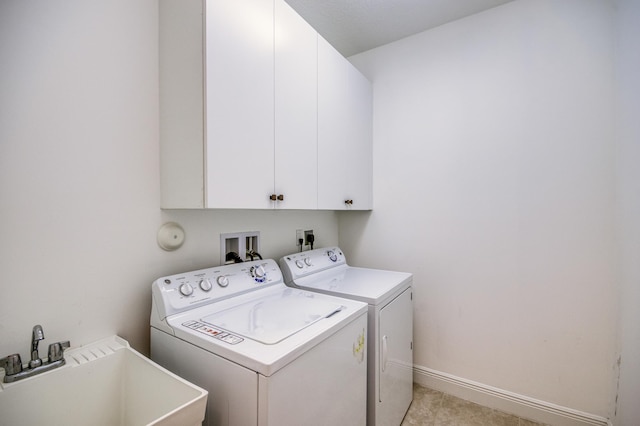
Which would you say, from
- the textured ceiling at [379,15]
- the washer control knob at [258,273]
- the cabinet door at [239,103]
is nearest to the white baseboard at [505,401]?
the washer control knob at [258,273]

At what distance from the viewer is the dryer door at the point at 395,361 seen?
1.43m

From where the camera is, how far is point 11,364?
33.1 inches

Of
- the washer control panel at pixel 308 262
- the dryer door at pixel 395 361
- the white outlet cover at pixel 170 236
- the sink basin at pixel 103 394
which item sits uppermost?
the white outlet cover at pixel 170 236

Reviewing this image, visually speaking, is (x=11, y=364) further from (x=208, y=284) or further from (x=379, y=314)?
(x=379, y=314)

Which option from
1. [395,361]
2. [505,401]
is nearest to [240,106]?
[395,361]

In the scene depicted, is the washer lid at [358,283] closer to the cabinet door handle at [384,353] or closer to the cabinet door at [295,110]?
the cabinet door handle at [384,353]

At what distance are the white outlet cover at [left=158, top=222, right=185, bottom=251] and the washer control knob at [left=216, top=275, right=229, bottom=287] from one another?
0.25 m

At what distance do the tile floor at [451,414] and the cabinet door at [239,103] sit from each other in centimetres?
171

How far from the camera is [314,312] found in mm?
1184

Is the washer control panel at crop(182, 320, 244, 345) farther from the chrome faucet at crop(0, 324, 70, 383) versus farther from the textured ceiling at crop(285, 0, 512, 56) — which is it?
the textured ceiling at crop(285, 0, 512, 56)

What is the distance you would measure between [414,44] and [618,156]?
1.49 m

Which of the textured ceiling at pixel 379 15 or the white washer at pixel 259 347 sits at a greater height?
the textured ceiling at pixel 379 15

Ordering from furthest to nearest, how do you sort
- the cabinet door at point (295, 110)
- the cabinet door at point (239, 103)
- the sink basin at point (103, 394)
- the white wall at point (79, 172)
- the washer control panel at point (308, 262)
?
the washer control panel at point (308, 262)
the cabinet door at point (295, 110)
the cabinet door at point (239, 103)
the white wall at point (79, 172)
the sink basin at point (103, 394)

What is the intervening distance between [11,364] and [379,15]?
2498mm
